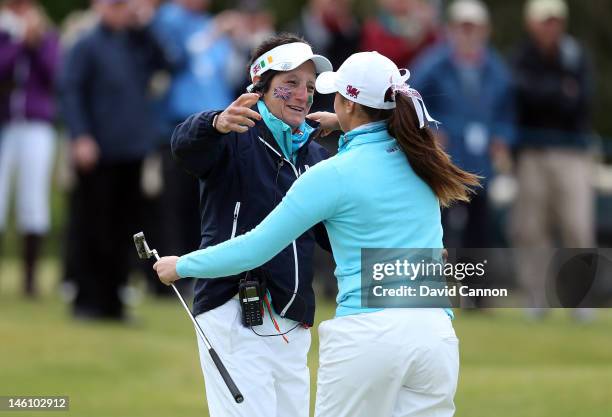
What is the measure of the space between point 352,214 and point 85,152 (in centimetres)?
711

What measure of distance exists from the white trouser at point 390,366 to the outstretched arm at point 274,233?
0.42m

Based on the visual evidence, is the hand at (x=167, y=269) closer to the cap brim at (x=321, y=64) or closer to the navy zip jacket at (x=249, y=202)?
the navy zip jacket at (x=249, y=202)

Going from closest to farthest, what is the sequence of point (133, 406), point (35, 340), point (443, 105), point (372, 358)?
1. point (372, 358)
2. point (133, 406)
3. point (35, 340)
4. point (443, 105)

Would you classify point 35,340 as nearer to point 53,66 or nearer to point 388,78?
point 53,66

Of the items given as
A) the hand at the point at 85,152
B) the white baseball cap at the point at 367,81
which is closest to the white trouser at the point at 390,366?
the white baseball cap at the point at 367,81

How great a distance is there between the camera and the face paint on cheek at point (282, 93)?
6.23m

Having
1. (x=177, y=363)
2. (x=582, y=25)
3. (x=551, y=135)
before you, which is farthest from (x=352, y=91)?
(x=582, y=25)

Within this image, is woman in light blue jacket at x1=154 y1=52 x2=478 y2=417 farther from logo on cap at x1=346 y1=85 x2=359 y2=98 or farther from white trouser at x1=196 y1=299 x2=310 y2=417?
white trouser at x1=196 y1=299 x2=310 y2=417

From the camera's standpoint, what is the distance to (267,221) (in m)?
5.63

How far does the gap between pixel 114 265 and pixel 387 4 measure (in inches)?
170

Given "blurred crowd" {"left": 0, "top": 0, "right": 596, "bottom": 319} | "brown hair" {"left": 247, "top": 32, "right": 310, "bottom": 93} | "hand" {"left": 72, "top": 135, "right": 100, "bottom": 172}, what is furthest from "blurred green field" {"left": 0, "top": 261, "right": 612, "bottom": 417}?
"brown hair" {"left": 247, "top": 32, "right": 310, "bottom": 93}

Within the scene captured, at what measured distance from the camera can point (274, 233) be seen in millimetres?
5602

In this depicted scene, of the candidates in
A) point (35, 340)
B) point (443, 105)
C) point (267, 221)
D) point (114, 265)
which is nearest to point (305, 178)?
point (267, 221)

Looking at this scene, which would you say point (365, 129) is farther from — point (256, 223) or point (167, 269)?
point (167, 269)
